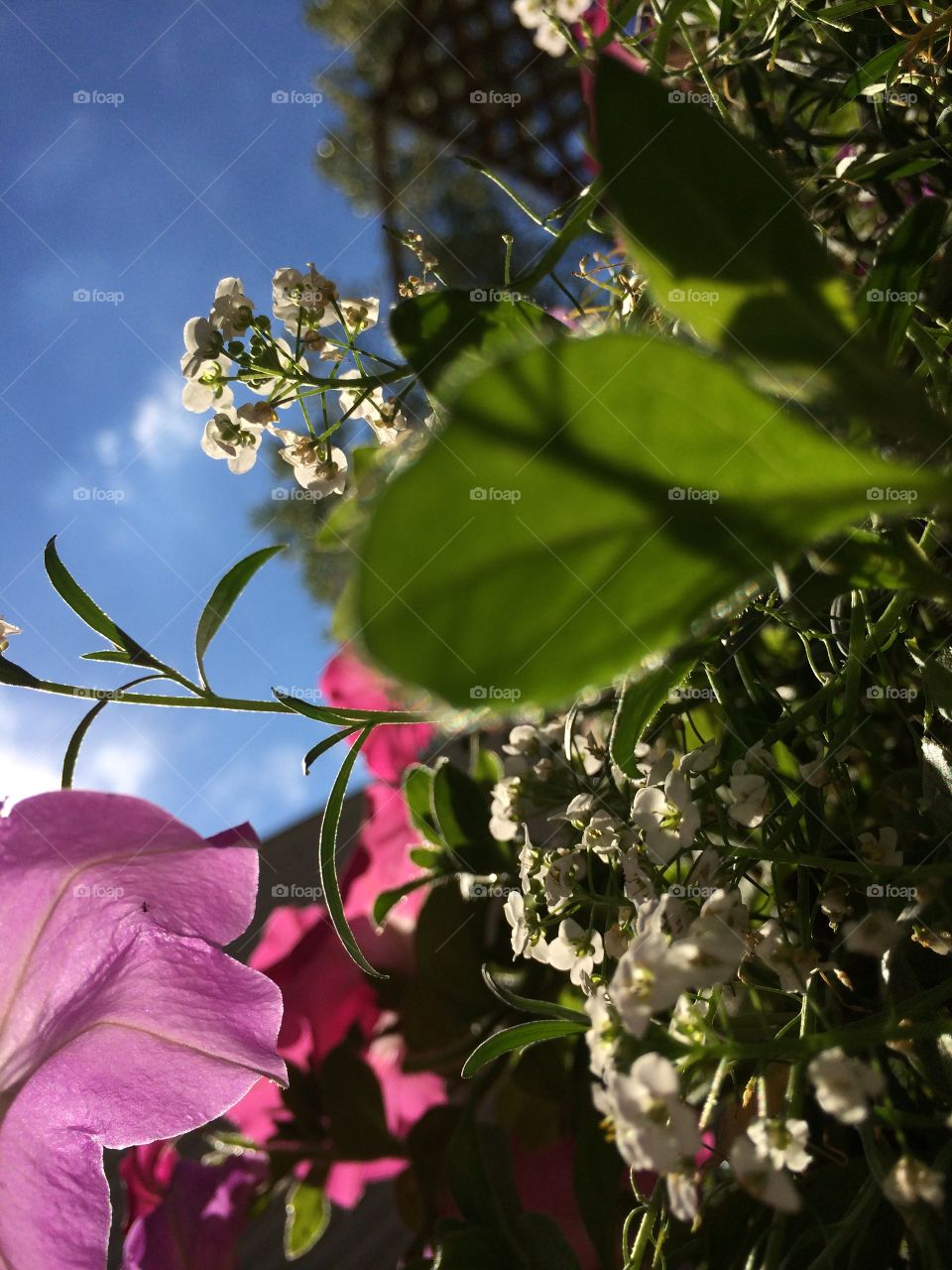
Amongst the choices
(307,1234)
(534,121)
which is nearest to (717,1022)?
(307,1234)

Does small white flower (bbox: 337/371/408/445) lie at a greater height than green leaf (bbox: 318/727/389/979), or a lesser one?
greater

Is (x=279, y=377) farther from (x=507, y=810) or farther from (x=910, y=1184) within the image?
(x=910, y=1184)

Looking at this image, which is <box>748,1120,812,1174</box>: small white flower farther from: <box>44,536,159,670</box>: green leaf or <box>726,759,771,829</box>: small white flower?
<box>44,536,159,670</box>: green leaf

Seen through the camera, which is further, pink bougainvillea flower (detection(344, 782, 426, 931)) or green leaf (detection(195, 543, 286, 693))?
pink bougainvillea flower (detection(344, 782, 426, 931))

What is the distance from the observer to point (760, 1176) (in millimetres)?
187

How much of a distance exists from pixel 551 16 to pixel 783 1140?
1.31 feet

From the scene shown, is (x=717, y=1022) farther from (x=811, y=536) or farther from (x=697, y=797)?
(x=811, y=536)

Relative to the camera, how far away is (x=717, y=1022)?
274 millimetres

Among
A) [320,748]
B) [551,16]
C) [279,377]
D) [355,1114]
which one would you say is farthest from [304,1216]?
[551,16]

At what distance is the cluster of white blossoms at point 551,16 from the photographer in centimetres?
38

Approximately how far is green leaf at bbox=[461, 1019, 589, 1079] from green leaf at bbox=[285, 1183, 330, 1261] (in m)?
0.24

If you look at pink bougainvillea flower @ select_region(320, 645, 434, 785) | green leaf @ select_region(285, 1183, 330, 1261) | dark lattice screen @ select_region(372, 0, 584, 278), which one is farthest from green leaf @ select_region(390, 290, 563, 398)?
dark lattice screen @ select_region(372, 0, 584, 278)

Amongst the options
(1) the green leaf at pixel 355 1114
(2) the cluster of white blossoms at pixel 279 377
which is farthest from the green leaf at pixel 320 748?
(1) the green leaf at pixel 355 1114

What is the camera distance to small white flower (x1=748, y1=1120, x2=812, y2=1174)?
0.19 meters
